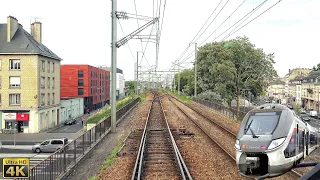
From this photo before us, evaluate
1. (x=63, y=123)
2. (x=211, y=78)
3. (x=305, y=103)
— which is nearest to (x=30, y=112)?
(x=63, y=123)

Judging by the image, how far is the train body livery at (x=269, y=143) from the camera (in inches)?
342

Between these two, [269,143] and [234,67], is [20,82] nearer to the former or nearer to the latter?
[234,67]

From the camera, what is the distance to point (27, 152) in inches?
1328

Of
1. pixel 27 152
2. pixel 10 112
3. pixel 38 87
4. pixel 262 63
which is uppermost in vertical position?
pixel 262 63


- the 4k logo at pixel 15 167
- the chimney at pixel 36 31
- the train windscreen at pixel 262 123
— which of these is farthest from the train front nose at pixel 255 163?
the chimney at pixel 36 31

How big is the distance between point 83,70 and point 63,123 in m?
19.4

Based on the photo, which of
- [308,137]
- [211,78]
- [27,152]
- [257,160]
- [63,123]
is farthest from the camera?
[63,123]

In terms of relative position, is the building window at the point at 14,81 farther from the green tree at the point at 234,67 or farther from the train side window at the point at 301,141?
the train side window at the point at 301,141

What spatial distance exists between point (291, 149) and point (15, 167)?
677 centimetres

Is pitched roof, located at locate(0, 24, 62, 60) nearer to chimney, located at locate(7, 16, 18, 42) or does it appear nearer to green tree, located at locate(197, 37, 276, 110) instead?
chimney, located at locate(7, 16, 18, 42)

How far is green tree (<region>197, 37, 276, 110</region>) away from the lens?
4803 centimetres

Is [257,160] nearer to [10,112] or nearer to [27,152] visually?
[27,152]

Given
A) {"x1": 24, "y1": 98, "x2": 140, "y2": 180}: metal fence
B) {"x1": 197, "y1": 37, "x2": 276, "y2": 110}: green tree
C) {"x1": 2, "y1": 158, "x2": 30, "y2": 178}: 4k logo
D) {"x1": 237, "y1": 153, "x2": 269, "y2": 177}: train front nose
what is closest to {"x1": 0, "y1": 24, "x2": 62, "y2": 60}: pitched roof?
{"x1": 197, "y1": 37, "x2": 276, "y2": 110}: green tree

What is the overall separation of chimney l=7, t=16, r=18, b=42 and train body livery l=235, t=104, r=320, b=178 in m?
44.2
